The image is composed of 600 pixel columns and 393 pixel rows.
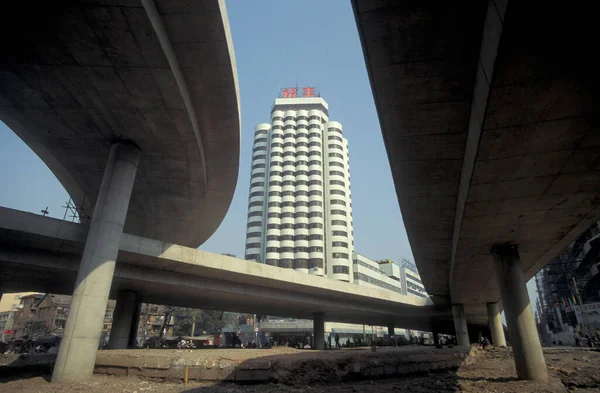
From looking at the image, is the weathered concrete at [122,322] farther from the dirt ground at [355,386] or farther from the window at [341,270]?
the window at [341,270]

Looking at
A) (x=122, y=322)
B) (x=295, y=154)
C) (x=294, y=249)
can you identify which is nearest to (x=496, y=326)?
(x=122, y=322)

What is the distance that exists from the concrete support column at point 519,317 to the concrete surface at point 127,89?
13.9 meters

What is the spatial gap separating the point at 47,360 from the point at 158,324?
193 ft

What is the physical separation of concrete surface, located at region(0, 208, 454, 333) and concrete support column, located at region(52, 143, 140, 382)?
271cm

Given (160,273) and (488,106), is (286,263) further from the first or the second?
(488,106)

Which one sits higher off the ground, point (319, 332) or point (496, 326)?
point (496, 326)

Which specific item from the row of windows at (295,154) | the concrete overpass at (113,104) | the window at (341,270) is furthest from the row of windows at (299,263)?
the concrete overpass at (113,104)

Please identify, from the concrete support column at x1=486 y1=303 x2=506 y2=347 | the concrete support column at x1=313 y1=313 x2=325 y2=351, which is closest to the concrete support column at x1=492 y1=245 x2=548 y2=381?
the concrete support column at x1=486 y1=303 x2=506 y2=347

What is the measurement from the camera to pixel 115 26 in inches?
373

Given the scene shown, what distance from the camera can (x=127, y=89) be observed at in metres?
12.4

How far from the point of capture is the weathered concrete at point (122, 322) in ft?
79.3

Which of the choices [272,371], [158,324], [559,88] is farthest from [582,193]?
[158,324]

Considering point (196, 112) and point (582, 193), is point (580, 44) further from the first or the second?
point (196, 112)

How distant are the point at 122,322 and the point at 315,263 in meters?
59.0
